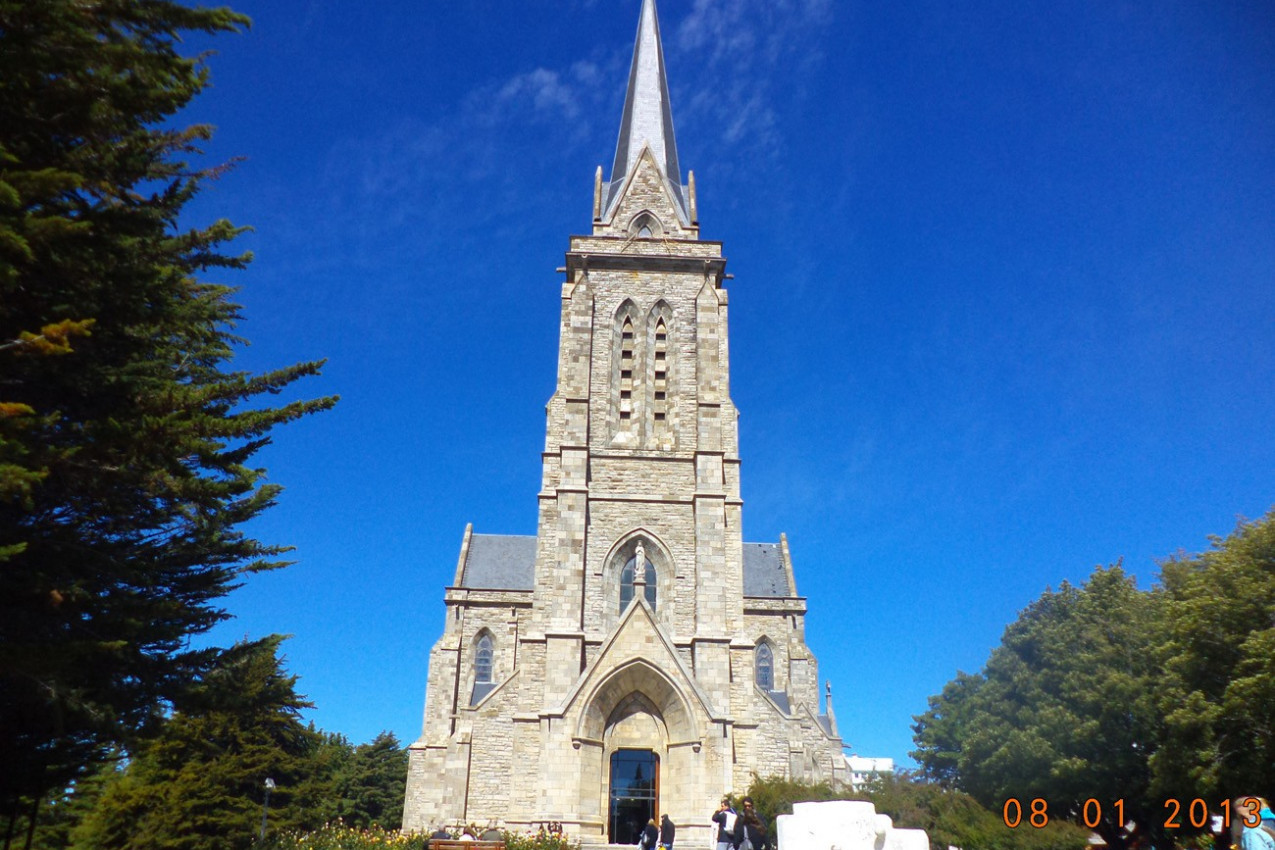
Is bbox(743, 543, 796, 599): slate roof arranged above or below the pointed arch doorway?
above

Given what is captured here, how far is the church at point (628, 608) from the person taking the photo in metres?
22.6

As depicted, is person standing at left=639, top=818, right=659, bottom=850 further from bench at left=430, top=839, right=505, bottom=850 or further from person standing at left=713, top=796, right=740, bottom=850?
person standing at left=713, top=796, right=740, bottom=850

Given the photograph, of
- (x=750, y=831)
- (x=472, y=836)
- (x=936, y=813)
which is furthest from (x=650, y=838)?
(x=936, y=813)

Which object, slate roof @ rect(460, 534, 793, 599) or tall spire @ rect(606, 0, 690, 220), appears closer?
tall spire @ rect(606, 0, 690, 220)

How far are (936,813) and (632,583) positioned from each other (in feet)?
32.9

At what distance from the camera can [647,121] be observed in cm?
3412

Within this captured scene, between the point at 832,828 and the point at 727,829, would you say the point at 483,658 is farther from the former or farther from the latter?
the point at 832,828

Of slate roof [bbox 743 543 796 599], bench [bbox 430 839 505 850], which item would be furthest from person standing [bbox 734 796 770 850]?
slate roof [bbox 743 543 796 599]

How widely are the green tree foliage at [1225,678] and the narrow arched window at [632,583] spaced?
41.2 feet

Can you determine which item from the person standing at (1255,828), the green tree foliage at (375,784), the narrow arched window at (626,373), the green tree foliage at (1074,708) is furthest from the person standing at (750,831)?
Answer: the green tree foliage at (375,784)

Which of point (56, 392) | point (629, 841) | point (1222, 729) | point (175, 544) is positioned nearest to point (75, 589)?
point (56, 392)

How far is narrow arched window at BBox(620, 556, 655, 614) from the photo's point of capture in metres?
24.8

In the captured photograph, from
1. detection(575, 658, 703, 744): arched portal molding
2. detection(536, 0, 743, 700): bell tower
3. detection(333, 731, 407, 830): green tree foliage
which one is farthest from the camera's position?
detection(333, 731, 407, 830): green tree foliage

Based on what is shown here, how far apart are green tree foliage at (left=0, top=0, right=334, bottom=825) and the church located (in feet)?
38.0
